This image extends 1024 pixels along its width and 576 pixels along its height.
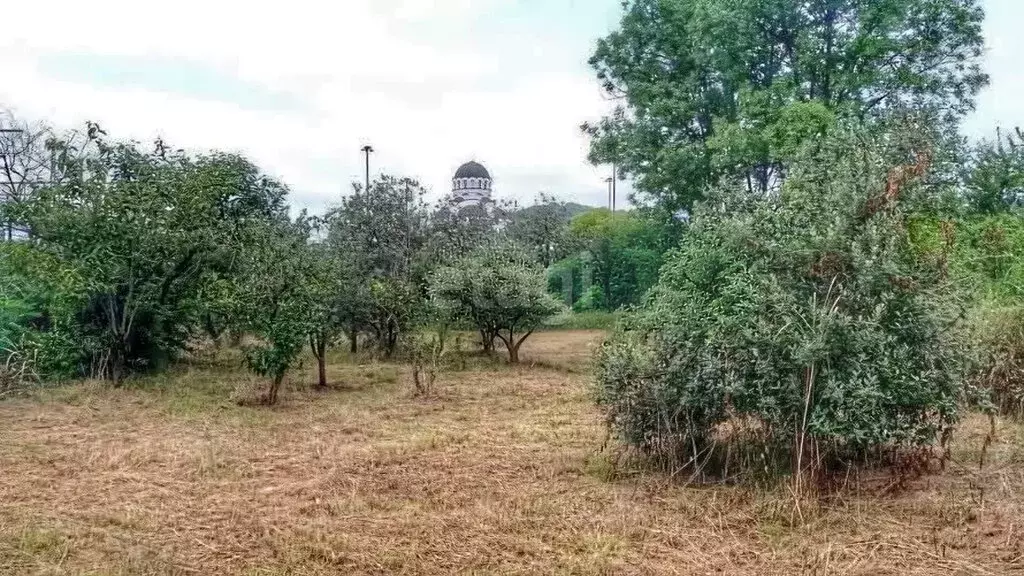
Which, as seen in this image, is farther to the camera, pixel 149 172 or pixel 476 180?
pixel 476 180

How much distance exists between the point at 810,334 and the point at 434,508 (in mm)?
2804

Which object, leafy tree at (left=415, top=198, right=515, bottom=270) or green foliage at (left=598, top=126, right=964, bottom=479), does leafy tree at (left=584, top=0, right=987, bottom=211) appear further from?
green foliage at (left=598, top=126, right=964, bottom=479)

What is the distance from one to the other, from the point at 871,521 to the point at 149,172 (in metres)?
10.5

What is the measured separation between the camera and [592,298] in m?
25.4

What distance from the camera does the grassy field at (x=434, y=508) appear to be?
13.2ft

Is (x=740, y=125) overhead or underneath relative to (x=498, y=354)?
overhead

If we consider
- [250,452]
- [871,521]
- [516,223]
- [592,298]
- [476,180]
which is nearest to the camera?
[871,521]

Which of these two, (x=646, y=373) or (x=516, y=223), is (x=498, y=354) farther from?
(x=516, y=223)

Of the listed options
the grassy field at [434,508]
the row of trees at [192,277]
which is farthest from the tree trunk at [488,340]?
the grassy field at [434,508]

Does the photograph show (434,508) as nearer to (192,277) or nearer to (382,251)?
(192,277)

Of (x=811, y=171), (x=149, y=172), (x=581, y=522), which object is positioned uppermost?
(x=149, y=172)

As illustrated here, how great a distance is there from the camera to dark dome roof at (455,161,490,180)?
46188 millimetres

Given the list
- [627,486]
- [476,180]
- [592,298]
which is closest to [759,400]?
[627,486]

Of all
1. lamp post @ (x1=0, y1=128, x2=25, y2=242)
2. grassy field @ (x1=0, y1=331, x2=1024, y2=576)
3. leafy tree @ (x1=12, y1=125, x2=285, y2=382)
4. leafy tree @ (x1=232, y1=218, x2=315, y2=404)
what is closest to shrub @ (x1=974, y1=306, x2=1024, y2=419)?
grassy field @ (x1=0, y1=331, x2=1024, y2=576)
